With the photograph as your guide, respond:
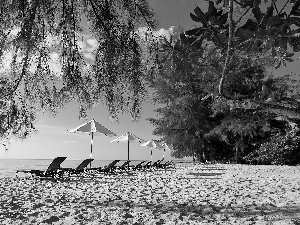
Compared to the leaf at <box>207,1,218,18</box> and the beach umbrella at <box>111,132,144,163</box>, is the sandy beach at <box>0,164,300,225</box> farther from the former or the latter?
the beach umbrella at <box>111,132,144,163</box>

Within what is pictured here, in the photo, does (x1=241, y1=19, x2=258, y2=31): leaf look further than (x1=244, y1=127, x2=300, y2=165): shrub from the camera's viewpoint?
No

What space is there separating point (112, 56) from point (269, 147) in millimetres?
24373

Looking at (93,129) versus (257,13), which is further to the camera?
(93,129)

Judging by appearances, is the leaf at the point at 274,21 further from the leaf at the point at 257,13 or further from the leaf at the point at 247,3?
the leaf at the point at 247,3

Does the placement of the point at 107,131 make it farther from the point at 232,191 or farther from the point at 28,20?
the point at 28,20

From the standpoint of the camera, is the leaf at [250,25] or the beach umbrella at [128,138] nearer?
the leaf at [250,25]

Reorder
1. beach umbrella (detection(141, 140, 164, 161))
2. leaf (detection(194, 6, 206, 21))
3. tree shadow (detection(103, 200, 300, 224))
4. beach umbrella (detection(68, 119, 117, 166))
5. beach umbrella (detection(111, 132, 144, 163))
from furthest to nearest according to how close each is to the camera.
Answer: beach umbrella (detection(141, 140, 164, 161)) < beach umbrella (detection(111, 132, 144, 163)) < beach umbrella (detection(68, 119, 117, 166)) < tree shadow (detection(103, 200, 300, 224)) < leaf (detection(194, 6, 206, 21))

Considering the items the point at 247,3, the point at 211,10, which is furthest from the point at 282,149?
the point at 211,10

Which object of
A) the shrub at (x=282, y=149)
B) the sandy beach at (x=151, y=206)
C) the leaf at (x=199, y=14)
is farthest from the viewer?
the shrub at (x=282, y=149)

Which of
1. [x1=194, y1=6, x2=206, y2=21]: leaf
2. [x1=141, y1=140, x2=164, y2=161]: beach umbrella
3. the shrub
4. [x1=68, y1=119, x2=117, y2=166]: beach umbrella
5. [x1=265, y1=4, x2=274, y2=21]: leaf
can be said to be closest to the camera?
[x1=194, y1=6, x2=206, y2=21]: leaf

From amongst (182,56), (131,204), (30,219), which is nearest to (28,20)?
(182,56)

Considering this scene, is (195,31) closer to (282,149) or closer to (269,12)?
(269,12)

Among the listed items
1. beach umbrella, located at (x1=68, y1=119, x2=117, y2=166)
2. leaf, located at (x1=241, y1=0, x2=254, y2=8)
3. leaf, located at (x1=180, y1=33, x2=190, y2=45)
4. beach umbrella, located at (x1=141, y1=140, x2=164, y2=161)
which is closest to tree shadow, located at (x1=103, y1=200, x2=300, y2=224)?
leaf, located at (x1=180, y1=33, x2=190, y2=45)

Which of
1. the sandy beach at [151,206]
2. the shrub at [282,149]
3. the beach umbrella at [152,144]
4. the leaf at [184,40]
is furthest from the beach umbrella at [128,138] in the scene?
the leaf at [184,40]
